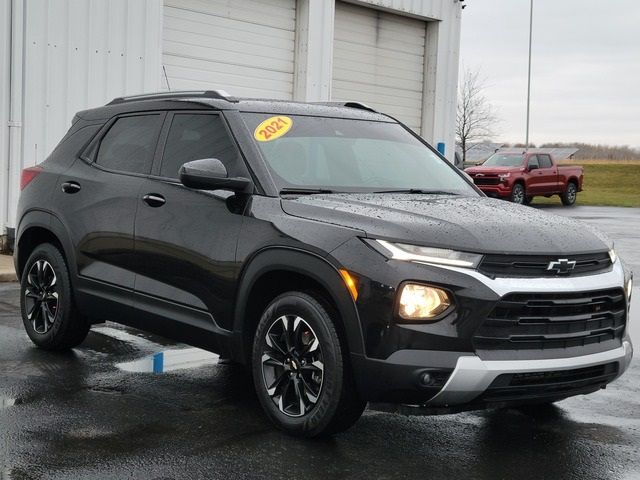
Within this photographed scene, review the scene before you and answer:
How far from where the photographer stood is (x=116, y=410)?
5.32 m

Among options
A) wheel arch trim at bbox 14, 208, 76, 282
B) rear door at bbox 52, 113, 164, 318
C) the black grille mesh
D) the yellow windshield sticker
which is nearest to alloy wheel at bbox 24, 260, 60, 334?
wheel arch trim at bbox 14, 208, 76, 282

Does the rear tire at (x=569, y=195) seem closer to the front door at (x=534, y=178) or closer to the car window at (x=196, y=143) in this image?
the front door at (x=534, y=178)

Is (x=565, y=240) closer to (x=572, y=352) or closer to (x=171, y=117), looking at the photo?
(x=572, y=352)

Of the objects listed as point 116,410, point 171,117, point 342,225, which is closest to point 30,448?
point 116,410

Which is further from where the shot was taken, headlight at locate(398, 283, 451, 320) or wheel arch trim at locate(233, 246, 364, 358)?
wheel arch trim at locate(233, 246, 364, 358)

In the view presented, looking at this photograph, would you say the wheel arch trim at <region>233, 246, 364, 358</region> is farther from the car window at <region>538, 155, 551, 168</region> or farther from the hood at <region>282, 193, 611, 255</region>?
the car window at <region>538, 155, 551, 168</region>

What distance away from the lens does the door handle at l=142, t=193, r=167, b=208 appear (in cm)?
573

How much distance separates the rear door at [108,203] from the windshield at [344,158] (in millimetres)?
952

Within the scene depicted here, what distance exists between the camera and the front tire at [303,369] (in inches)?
180

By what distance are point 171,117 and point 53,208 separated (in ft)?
3.98

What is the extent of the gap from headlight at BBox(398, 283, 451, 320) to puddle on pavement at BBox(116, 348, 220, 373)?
2490 millimetres

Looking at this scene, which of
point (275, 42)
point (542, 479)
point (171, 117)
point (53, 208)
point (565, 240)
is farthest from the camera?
point (275, 42)

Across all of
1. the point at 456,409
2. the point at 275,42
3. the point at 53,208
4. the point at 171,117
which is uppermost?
the point at 275,42

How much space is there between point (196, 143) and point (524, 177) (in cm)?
2625
